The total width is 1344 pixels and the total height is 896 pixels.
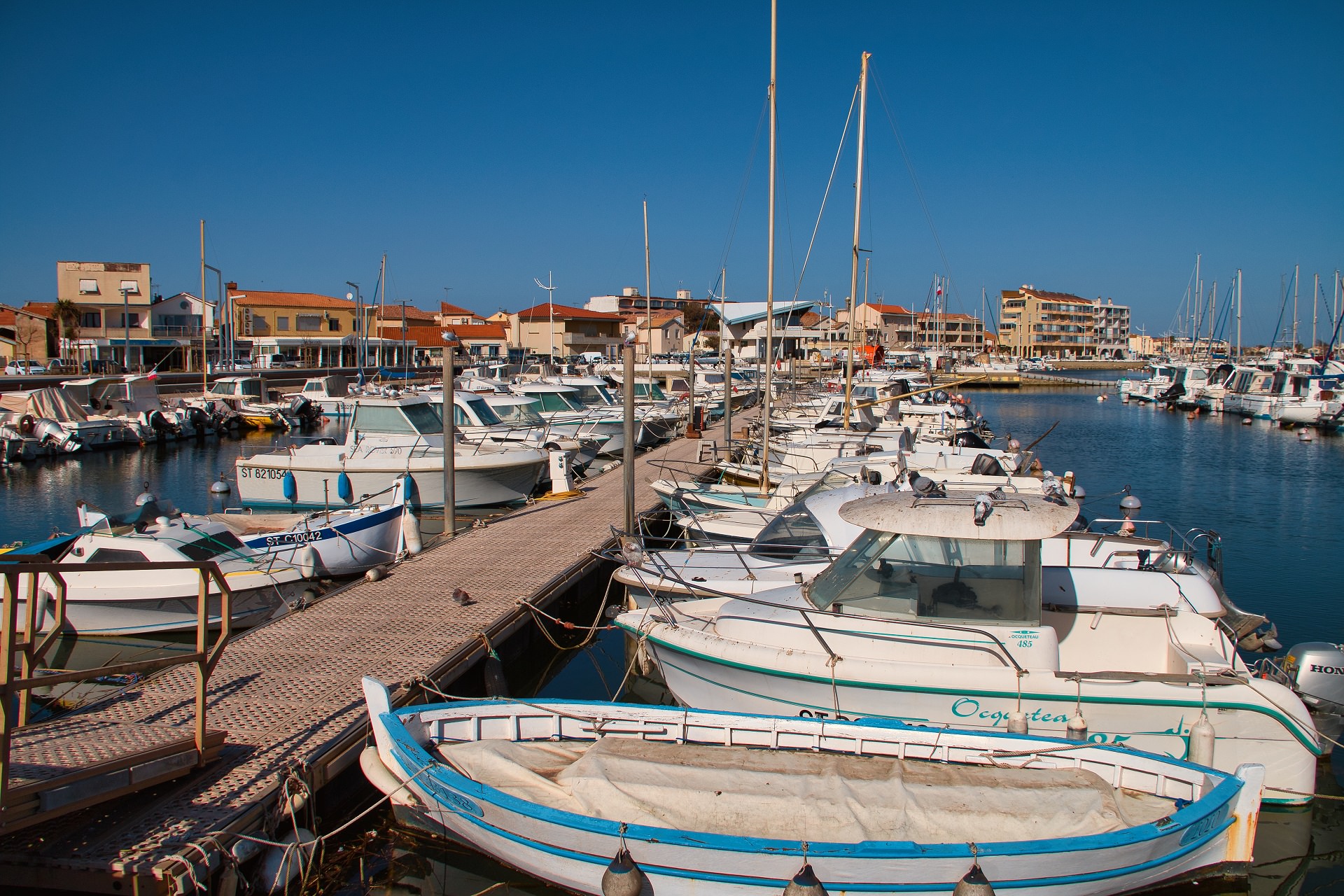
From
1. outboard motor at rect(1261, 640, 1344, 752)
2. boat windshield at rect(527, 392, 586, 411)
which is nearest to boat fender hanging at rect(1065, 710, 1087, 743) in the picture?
outboard motor at rect(1261, 640, 1344, 752)

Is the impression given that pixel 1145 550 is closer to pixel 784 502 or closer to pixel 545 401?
pixel 784 502

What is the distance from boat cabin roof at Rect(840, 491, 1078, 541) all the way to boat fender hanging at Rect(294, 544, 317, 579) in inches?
301

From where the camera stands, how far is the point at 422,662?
8656mm

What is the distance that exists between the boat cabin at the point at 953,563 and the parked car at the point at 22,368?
Answer: 58927mm

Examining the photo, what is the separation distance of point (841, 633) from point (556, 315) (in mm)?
81642

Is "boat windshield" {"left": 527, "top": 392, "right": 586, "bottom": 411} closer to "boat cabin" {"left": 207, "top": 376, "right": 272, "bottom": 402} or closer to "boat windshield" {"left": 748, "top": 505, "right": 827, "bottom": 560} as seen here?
"boat windshield" {"left": 748, "top": 505, "right": 827, "bottom": 560}

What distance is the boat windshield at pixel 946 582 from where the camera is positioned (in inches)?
302

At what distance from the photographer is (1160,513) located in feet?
71.8

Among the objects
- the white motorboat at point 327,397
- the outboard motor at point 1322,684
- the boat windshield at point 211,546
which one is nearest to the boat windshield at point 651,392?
the white motorboat at point 327,397

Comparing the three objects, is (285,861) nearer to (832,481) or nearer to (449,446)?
(449,446)

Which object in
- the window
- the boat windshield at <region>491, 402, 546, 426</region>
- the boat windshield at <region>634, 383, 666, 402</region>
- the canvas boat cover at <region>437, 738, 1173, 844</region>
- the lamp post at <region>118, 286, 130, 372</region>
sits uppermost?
the lamp post at <region>118, 286, 130, 372</region>

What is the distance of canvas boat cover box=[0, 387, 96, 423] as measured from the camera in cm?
3275

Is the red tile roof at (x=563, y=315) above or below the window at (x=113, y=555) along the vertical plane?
above

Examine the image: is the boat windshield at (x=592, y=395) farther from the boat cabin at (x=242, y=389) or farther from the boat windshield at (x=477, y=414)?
the boat cabin at (x=242, y=389)
